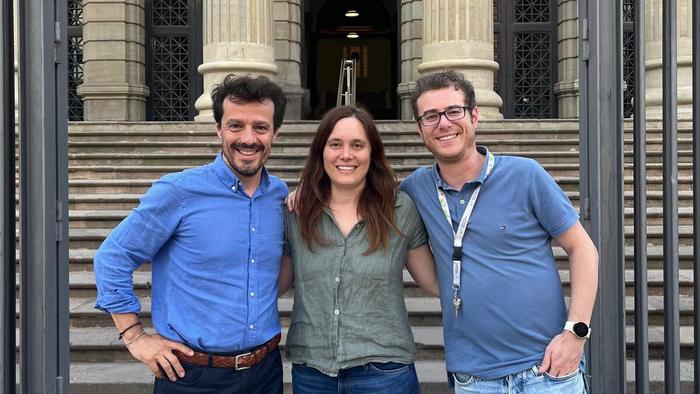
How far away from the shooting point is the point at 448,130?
2.40m

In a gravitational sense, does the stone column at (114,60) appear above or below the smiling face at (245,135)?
above

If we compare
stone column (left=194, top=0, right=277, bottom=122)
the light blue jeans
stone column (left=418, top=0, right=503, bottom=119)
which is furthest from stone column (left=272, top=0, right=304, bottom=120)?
the light blue jeans

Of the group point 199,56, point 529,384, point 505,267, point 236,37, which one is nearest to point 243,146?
point 505,267

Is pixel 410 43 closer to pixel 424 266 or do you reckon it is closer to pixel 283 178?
Answer: pixel 283 178

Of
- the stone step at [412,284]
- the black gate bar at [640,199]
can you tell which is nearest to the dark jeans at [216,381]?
the black gate bar at [640,199]

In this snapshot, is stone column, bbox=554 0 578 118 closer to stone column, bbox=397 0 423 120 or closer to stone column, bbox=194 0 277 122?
stone column, bbox=397 0 423 120

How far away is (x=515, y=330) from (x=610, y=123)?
0.84 meters

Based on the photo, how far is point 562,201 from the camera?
2.39 meters

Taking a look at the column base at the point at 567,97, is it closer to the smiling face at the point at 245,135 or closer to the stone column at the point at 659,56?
the stone column at the point at 659,56

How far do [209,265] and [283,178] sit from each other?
622 cm

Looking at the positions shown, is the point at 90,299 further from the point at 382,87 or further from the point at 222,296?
the point at 382,87

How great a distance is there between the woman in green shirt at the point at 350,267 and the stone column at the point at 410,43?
11385 mm

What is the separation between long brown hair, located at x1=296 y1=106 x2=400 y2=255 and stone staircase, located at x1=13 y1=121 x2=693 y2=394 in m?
2.77

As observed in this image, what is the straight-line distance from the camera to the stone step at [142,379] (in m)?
4.93
